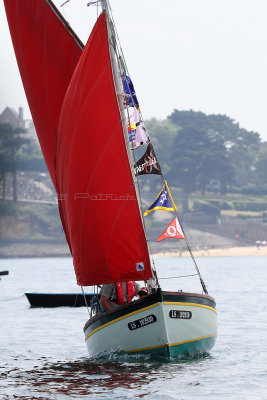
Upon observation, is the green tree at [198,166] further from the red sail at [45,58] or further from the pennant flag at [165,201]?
the pennant flag at [165,201]

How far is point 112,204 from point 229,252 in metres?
140

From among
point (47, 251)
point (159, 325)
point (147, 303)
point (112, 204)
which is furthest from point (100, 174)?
point (47, 251)

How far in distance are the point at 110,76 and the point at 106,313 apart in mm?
5012

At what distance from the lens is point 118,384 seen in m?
16.3

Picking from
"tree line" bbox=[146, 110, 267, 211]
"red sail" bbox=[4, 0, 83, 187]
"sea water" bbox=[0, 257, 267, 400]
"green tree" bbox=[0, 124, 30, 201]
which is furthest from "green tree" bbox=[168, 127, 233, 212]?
"red sail" bbox=[4, 0, 83, 187]

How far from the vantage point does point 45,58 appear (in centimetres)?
2048

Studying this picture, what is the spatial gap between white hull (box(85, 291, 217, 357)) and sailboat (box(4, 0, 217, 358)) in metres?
0.02

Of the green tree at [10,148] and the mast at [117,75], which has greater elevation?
the green tree at [10,148]

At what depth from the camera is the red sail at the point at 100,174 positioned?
17.6 metres

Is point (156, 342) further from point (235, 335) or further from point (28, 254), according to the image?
point (28, 254)

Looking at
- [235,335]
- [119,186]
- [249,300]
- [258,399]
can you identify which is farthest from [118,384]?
[249,300]

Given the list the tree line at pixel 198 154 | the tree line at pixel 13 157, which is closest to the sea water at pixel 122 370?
the tree line at pixel 13 157

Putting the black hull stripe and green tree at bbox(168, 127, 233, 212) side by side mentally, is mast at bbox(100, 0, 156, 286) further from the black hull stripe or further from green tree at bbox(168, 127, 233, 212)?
green tree at bbox(168, 127, 233, 212)

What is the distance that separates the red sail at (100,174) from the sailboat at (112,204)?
2 cm
